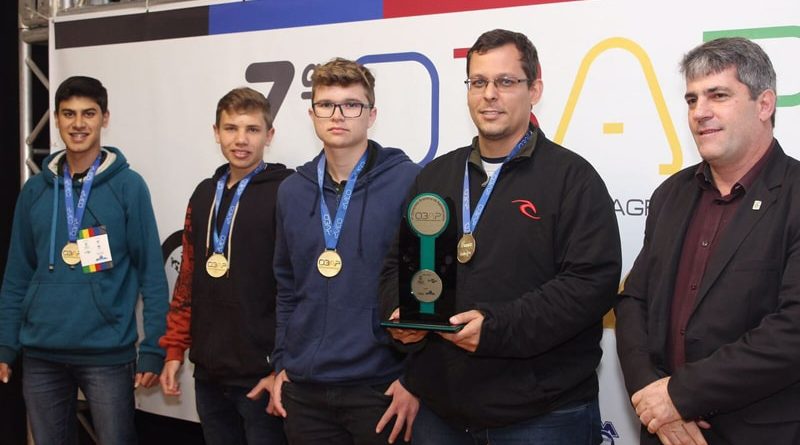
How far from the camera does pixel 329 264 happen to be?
2.42m

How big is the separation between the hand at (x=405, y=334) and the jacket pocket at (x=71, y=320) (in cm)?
147

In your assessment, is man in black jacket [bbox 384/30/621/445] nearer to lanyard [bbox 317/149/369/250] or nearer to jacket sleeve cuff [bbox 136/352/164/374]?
lanyard [bbox 317/149/369/250]

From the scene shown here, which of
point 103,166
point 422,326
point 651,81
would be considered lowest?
point 422,326

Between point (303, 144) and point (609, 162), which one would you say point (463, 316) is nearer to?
point (609, 162)

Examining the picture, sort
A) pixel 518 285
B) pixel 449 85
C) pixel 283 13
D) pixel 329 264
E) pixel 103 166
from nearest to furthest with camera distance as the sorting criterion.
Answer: pixel 518 285 → pixel 329 264 → pixel 449 85 → pixel 103 166 → pixel 283 13

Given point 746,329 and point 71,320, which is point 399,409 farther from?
point 71,320

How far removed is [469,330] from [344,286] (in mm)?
575

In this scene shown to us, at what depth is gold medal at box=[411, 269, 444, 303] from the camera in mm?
1988

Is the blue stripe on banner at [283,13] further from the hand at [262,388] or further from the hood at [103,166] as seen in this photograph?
the hand at [262,388]

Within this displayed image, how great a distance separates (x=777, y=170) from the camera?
186 cm

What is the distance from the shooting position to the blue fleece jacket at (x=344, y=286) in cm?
235

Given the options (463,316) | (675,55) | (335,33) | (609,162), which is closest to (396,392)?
(463,316)

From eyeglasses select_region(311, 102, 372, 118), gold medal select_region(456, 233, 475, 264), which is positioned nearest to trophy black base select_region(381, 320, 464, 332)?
gold medal select_region(456, 233, 475, 264)

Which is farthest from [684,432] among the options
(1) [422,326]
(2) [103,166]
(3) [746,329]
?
(2) [103,166]
